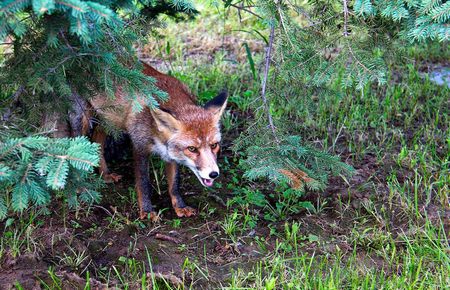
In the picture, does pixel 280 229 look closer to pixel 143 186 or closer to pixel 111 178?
pixel 143 186

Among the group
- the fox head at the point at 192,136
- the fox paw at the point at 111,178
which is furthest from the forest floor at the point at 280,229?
the fox head at the point at 192,136

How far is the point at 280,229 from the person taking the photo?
14.6 feet

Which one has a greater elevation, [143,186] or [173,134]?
[173,134]

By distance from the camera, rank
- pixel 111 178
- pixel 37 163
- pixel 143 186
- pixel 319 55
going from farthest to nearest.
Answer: pixel 111 178 → pixel 143 186 → pixel 319 55 → pixel 37 163

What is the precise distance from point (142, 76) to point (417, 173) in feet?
9.12

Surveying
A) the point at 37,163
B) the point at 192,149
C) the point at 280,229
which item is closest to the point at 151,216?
the point at 192,149

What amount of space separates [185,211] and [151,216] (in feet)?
1.04

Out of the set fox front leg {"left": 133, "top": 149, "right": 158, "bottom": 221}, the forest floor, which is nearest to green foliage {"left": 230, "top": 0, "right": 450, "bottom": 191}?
the forest floor

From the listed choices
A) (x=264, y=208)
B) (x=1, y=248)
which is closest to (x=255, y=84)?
(x=264, y=208)

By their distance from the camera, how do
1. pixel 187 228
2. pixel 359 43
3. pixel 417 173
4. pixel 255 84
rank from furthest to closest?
pixel 255 84 → pixel 417 173 → pixel 187 228 → pixel 359 43

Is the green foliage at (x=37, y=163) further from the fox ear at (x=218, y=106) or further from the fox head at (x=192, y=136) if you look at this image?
the fox ear at (x=218, y=106)

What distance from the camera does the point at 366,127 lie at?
5.98m

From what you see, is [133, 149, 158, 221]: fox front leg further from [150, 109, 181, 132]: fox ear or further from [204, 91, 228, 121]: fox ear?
[204, 91, 228, 121]: fox ear

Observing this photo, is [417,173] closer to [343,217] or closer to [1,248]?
[343,217]
